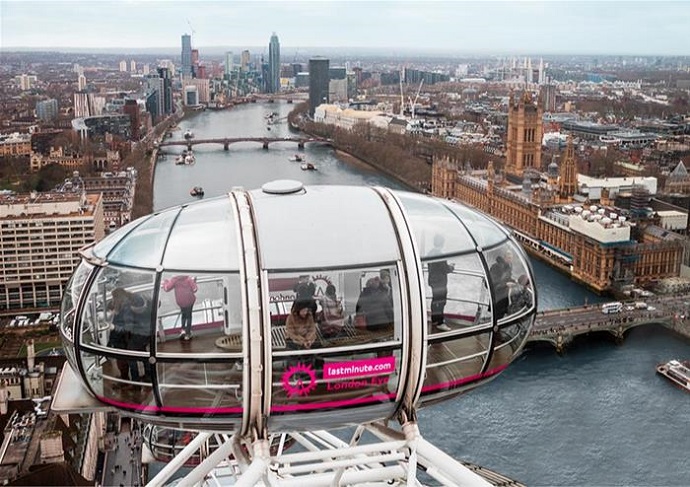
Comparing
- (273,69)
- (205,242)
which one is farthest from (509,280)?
(273,69)

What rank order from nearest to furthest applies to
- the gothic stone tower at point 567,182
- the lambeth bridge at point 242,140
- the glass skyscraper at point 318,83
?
the gothic stone tower at point 567,182 → the lambeth bridge at point 242,140 → the glass skyscraper at point 318,83

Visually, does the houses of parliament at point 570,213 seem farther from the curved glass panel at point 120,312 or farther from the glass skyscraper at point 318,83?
the glass skyscraper at point 318,83

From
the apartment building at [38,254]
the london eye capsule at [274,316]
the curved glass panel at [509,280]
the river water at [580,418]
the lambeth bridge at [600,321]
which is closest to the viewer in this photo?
the london eye capsule at [274,316]

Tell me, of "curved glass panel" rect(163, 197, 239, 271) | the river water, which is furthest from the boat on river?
"curved glass panel" rect(163, 197, 239, 271)

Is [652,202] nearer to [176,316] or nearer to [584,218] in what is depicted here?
[584,218]

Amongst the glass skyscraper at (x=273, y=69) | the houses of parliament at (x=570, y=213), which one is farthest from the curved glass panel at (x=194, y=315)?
the glass skyscraper at (x=273, y=69)

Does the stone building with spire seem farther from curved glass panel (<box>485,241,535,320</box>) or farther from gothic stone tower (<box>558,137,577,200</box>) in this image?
curved glass panel (<box>485,241,535,320</box>)

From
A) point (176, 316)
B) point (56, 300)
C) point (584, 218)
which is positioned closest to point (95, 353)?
point (176, 316)
